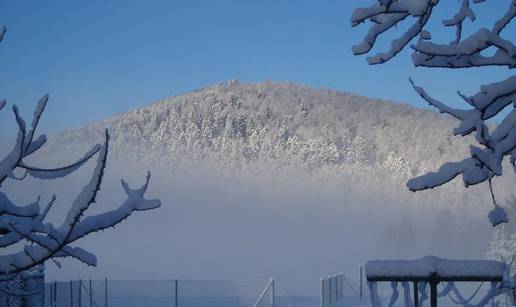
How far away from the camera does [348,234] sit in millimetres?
74125

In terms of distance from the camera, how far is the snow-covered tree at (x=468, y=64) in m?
2.85

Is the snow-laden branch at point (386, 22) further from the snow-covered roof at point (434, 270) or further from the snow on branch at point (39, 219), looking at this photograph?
the snow on branch at point (39, 219)

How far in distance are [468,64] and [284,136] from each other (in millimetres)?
94493

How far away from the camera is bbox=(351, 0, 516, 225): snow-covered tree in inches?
112

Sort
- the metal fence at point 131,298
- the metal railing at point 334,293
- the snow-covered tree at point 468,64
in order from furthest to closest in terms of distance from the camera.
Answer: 1. the metal railing at point 334,293
2. the metal fence at point 131,298
3. the snow-covered tree at point 468,64

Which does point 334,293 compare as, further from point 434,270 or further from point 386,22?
point 386,22

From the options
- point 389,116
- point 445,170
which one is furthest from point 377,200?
point 445,170

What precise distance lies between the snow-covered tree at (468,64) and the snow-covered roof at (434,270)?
0.62m

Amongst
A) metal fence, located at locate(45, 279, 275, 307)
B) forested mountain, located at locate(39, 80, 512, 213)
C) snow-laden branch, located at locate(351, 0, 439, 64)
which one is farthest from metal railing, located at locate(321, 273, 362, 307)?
forested mountain, located at locate(39, 80, 512, 213)

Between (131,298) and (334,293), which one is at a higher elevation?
(334,293)

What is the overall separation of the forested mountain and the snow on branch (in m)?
81.4

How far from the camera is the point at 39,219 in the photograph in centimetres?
251

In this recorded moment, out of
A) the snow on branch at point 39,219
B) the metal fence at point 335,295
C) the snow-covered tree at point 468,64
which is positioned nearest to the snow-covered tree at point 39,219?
the snow on branch at point 39,219

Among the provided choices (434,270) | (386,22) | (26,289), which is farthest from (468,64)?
(26,289)
